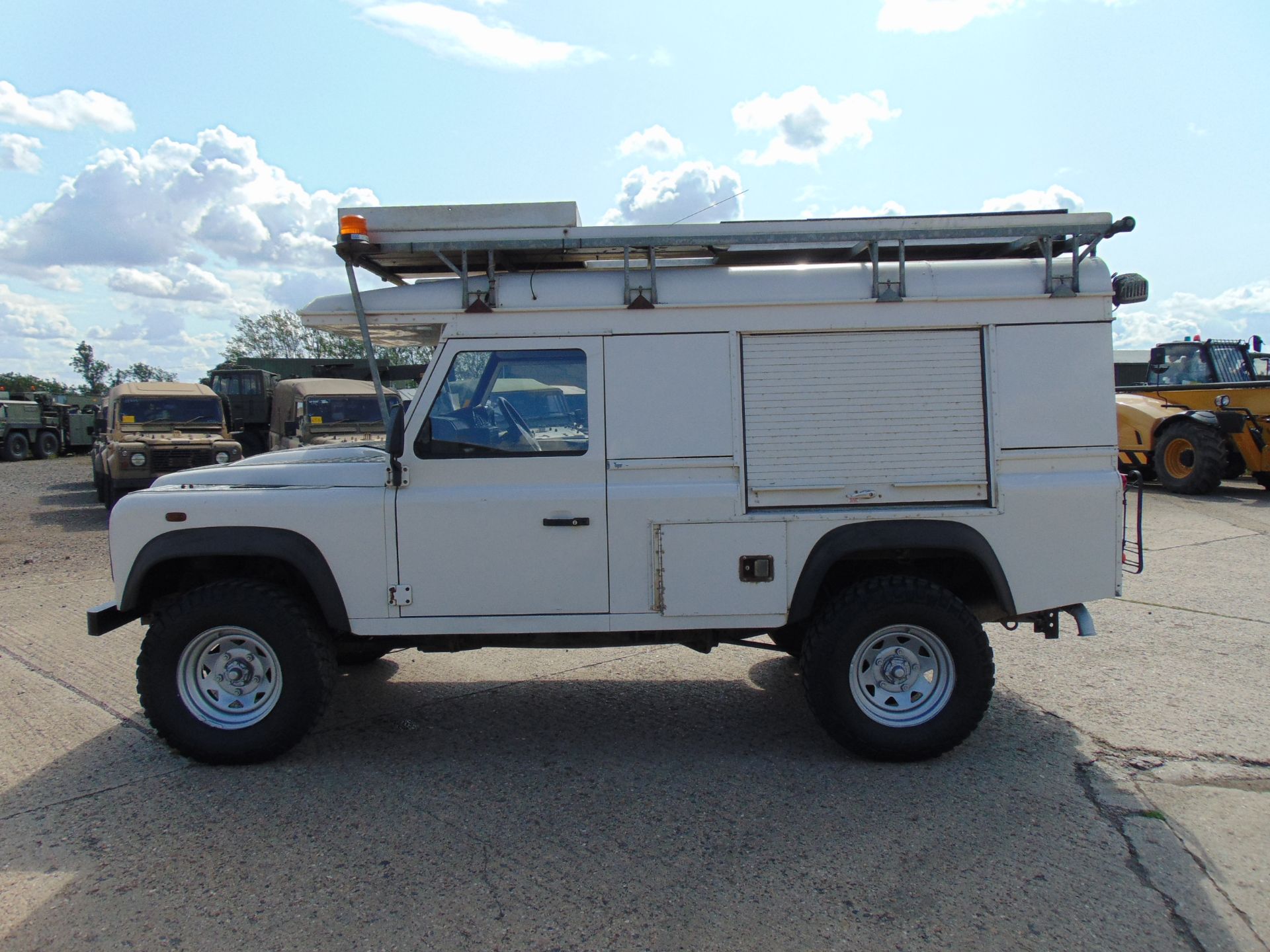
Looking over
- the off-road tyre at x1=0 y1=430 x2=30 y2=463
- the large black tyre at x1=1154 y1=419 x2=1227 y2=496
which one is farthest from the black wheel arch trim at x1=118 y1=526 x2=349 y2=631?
the off-road tyre at x1=0 y1=430 x2=30 y2=463

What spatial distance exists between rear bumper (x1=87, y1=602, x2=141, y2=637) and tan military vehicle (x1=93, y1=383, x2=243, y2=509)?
1005cm

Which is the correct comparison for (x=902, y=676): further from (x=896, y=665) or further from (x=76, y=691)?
(x=76, y=691)

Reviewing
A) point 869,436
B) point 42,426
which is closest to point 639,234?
point 869,436

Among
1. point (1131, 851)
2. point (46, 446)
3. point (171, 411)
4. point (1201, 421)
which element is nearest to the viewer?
point (1131, 851)

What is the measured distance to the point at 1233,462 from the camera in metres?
14.9

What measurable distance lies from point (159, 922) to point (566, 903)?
4.55ft

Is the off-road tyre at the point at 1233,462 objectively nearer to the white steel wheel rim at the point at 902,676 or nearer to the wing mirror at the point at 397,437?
the white steel wheel rim at the point at 902,676

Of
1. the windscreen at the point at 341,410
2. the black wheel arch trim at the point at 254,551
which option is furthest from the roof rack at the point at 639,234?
the windscreen at the point at 341,410

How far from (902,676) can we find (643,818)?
1466 mm

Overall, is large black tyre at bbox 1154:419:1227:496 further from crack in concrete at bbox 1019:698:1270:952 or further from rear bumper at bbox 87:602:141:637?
rear bumper at bbox 87:602:141:637

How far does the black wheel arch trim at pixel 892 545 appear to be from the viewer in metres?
4.15

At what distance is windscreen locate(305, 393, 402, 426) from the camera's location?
1475cm

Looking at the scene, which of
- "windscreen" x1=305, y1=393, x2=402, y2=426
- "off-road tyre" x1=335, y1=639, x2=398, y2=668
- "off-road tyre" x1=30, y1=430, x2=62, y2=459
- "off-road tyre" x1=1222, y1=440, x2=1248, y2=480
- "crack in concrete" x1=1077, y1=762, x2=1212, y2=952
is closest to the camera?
"crack in concrete" x1=1077, y1=762, x2=1212, y2=952

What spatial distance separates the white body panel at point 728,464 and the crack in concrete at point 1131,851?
812 millimetres
